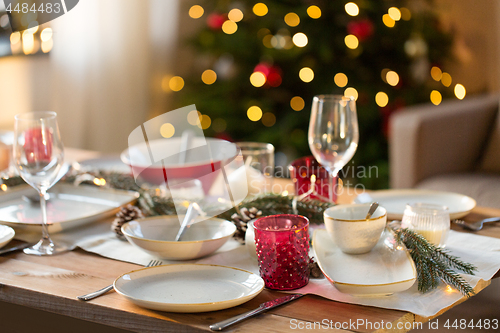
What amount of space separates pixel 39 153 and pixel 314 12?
210cm

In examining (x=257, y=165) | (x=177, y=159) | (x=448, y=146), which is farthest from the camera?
(x=448, y=146)

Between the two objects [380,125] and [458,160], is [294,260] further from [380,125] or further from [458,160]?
[380,125]

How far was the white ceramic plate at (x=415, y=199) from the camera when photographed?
110cm

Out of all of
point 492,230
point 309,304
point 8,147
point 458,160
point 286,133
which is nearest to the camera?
point 309,304

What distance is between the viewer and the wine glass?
875 mm

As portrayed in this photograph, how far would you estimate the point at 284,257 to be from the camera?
0.73 meters

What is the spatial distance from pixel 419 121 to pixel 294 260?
1.39 meters

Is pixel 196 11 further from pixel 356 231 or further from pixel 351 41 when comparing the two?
pixel 356 231

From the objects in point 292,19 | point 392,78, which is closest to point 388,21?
point 392,78

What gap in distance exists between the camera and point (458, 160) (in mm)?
2119

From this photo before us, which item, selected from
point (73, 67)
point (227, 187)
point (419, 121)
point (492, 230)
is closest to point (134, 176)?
point (227, 187)

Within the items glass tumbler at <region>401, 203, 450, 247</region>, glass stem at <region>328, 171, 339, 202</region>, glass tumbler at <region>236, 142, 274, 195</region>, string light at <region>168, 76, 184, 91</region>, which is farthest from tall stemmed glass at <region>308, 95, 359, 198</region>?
string light at <region>168, 76, 184, 91</region>

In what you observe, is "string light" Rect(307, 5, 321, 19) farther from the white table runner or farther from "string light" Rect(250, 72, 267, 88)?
the white table runner

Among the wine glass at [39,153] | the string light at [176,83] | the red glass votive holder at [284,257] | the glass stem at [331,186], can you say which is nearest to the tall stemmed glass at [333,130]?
the glass stem at [331,186]
